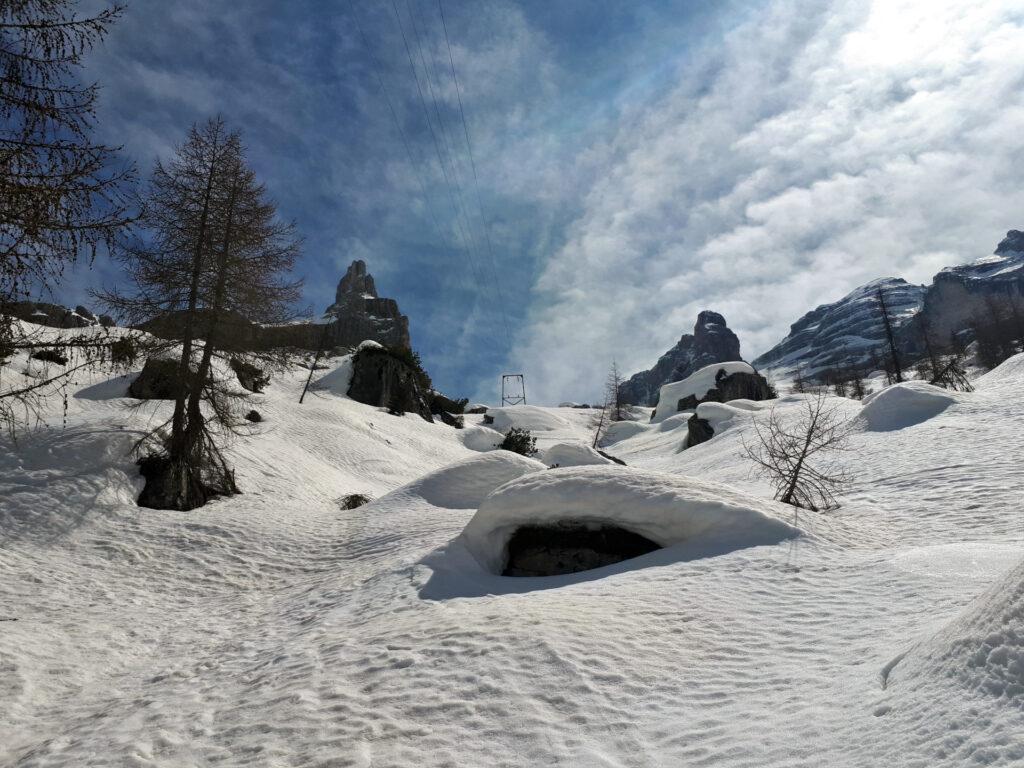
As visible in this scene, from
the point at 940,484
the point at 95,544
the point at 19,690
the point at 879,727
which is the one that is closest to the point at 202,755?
the point at 19,690

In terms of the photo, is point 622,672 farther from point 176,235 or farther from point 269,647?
point 176,235

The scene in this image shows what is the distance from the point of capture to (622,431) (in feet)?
178

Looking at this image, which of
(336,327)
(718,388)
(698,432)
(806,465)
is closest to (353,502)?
(806,465)

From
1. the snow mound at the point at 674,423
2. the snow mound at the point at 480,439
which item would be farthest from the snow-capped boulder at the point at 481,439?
the snow mound at the point at 674,423

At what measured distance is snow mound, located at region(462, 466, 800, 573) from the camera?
752 cm

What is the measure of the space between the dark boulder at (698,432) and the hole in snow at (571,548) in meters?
27.6

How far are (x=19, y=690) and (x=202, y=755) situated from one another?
3.22 m

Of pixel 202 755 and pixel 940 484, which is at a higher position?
pixel 940 484

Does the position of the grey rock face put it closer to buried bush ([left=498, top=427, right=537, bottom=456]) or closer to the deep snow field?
buried bush ([left=498, top=427, right=537, bottom=456])

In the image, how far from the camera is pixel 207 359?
1389cm

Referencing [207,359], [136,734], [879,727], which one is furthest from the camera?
[207,359]

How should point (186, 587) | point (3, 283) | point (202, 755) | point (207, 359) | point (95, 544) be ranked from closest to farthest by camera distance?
1. point (202, 755)
2. point (3, 283)
3. point (186, 587)
4. point (95, 544)
5. point (207, 359)

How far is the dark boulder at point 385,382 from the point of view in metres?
38.1

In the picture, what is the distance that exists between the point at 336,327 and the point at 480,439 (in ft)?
147
